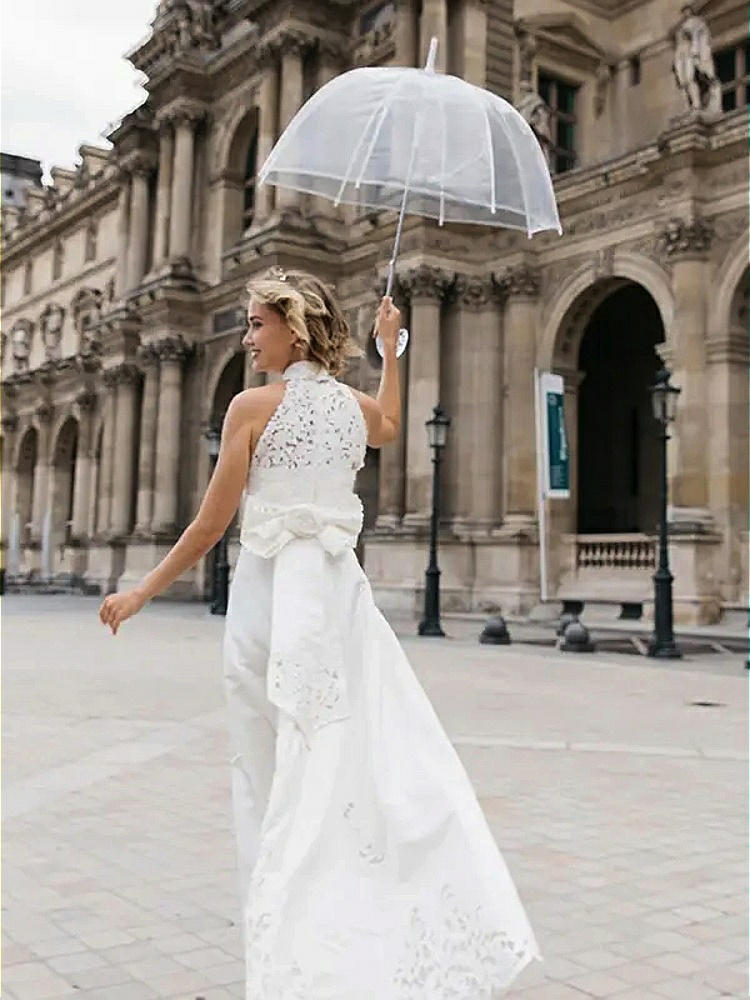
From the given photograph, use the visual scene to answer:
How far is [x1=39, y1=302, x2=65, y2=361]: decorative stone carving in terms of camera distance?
161 feet

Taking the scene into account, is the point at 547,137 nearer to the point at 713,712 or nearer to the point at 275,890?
the point at 713,712

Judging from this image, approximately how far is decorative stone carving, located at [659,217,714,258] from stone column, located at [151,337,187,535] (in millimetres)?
16935

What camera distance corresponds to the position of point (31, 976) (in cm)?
358

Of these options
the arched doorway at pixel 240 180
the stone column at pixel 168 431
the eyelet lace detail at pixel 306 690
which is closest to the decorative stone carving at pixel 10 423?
the stone column at pixel 168 431

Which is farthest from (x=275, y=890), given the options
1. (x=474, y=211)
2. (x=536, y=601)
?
(x=536, y=601)

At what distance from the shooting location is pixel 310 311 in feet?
10.4

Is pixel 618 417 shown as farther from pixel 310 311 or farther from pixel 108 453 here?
pixel 310 311

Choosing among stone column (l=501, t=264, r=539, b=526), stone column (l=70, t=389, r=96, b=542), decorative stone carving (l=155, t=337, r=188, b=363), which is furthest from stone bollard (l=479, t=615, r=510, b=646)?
stone column (l=70, t=389, r=96, b=542)

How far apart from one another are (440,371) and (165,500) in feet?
38.5

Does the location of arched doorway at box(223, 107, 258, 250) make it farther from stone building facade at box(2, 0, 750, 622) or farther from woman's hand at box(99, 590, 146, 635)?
woman's hand at box(99, 590, 146, 635)

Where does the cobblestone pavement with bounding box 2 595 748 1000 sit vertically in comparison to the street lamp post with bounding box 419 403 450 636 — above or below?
below

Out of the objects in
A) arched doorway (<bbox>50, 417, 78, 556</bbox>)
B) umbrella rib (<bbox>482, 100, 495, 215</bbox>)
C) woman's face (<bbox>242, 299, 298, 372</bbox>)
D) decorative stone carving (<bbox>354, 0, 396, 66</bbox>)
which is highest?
decorative stone carving (<bbox>354, 0, 396, 66</bbox>)

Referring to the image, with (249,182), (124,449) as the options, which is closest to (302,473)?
(249,182)

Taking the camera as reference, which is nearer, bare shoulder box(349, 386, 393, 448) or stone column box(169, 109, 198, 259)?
bare shoulder box(349, 386, 393, 448)
